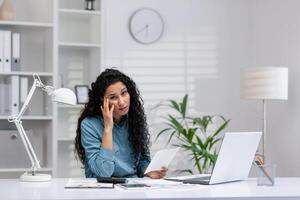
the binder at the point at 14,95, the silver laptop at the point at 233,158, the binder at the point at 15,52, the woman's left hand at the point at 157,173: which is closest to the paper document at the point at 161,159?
the woman's left hand at the point at 157,173

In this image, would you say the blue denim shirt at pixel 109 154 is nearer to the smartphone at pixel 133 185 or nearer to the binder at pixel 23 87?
A: the smartphone at pixel 133 185

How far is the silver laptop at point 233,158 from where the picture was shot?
2639 mm

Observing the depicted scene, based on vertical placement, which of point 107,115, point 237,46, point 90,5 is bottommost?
point 107,115

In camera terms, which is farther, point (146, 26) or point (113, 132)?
point (146, 26)

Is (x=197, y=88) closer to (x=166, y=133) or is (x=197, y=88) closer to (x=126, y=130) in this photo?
(x=166, y=133)

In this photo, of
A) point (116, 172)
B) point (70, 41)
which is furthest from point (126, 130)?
point (70, 41)

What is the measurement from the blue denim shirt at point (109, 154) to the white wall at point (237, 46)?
170cm

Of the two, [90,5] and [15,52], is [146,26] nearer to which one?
[90,5]

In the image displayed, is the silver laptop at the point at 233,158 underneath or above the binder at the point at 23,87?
underneath

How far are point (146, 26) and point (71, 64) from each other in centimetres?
72

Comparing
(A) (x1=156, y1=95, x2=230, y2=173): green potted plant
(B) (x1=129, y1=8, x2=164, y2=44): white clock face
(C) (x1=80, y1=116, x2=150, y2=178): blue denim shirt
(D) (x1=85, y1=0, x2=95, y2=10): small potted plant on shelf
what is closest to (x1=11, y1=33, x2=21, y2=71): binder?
(D) (x1=85, y1=0, x2=95, y2=10): small potted plant on shelf

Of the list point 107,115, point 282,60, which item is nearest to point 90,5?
point 282,60

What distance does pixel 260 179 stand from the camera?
271 cm

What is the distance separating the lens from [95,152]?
3010 mm
